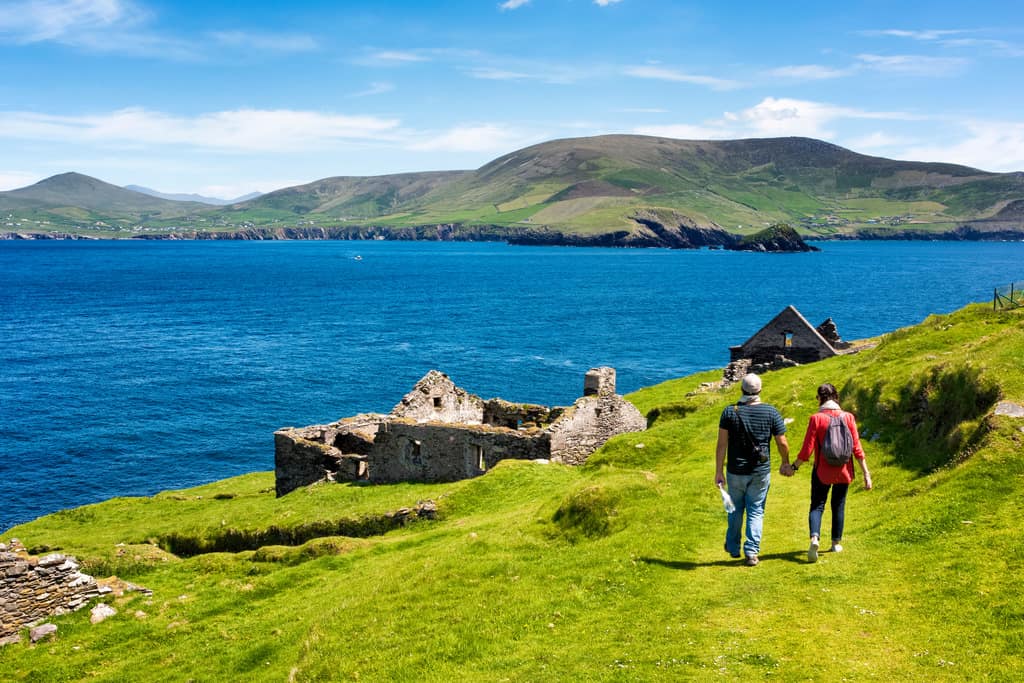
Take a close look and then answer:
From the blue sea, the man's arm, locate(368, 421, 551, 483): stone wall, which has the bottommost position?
the blue sea

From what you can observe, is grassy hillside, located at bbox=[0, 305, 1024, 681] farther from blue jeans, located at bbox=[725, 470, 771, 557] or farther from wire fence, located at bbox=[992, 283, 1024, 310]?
wire fence, located at bbox=[992, 283, 1024, 310]

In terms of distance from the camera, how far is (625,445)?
115ft

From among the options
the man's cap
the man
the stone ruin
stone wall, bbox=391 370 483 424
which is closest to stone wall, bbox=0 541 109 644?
the stone ruin

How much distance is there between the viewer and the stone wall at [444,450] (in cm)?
3706

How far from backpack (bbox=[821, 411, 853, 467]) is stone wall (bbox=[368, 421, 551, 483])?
21.4 meters

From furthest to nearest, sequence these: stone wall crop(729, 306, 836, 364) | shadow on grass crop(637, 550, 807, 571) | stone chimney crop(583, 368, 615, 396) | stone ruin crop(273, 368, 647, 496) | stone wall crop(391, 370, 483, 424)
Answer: stone wall crop(729, 306, 836, 364) → stone wall crop(391, 370, 483, 424) → stone chimney crop(583, 368, 615, 396) → stone ruin crop(273, 368, 647, 496) → shadow on grass crop(637, 550, 807, 571)

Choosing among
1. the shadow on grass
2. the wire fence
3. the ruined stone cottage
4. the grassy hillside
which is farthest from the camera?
the ruined stone cottage

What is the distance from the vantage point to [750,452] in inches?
628

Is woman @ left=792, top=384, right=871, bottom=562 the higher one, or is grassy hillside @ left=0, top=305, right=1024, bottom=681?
woman @ left=792, top=384, right=871, bottom=562

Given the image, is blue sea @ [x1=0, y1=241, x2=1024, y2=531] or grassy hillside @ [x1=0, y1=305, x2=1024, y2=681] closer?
grassy hillside @ [x1=0, y1=305, x2=1024, y2=681]

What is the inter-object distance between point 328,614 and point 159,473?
54.1 m

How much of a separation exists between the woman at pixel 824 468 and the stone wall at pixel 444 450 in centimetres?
2073

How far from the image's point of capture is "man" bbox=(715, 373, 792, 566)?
15875 millimetres

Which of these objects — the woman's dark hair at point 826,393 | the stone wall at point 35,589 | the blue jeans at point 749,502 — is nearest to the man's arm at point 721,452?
the blue jeans at point 749,502
